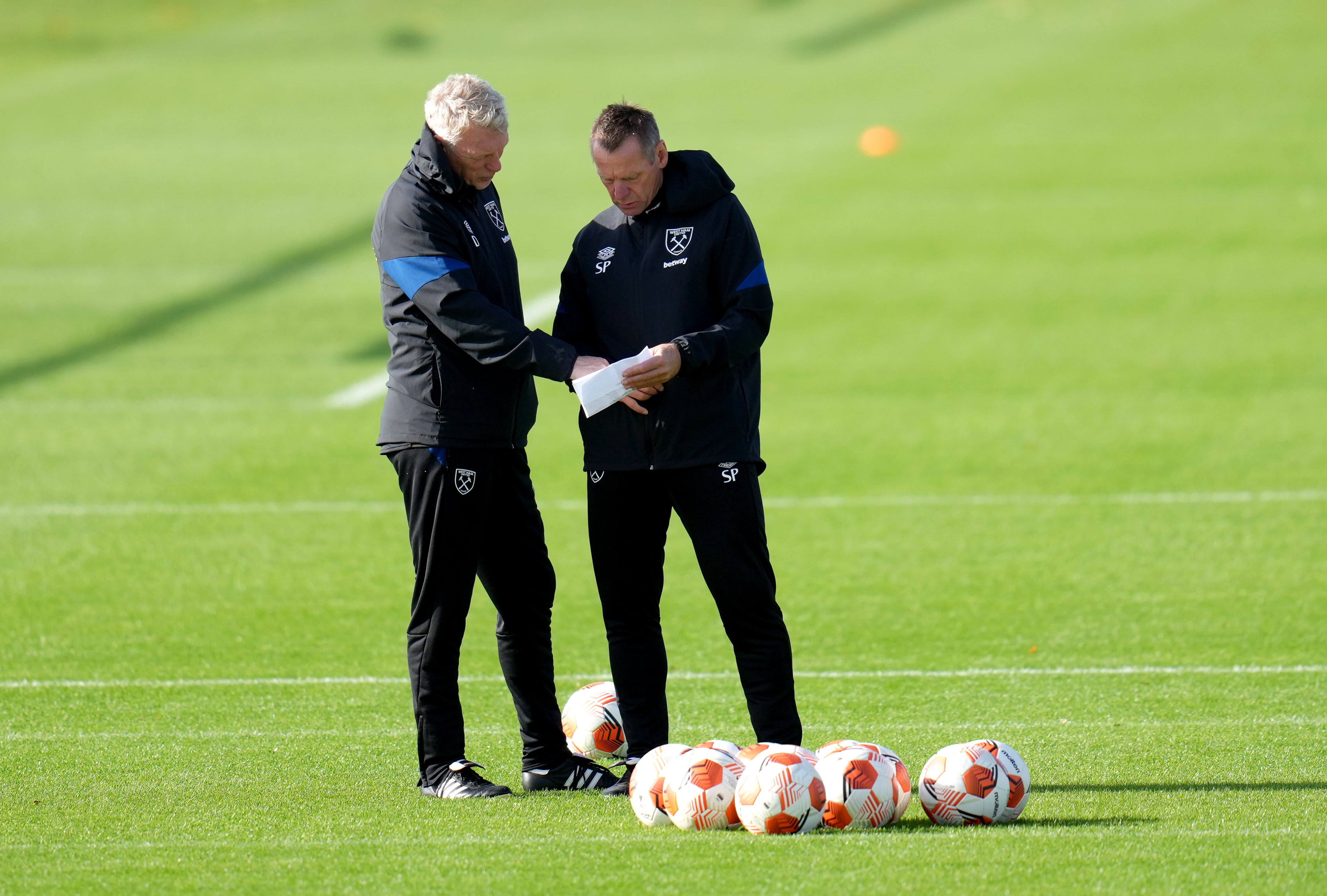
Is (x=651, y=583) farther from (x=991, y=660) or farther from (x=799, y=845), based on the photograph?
(x=991, y=660)

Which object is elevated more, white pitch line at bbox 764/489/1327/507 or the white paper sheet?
the white paper sheet

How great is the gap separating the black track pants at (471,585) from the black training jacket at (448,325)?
0.10 metres

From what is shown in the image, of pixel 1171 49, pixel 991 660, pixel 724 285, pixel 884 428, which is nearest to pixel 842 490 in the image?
pixel 884 428

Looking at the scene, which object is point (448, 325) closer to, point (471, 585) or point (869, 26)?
point (471, 585)

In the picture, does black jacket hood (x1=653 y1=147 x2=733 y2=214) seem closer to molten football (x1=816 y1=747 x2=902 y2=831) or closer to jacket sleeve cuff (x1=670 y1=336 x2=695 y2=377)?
jacket sleeve cuff (x1=670 y1=336 x2=695 y2=377)

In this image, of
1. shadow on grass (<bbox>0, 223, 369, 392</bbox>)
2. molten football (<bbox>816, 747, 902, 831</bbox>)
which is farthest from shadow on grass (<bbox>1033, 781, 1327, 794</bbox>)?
shadow on grass (<bbox>0, 223, 369, 392</bbox>)

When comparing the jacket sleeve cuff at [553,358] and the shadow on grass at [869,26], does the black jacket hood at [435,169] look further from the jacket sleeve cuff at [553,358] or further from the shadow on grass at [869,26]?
the shadow on grass at [869,26]

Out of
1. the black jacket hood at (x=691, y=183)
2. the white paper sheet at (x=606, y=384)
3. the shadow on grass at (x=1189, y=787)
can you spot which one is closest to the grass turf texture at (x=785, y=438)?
the shadow on grass at (x=1189, y=787)

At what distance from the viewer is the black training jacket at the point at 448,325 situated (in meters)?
4.96

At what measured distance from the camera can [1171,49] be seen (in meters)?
24.2

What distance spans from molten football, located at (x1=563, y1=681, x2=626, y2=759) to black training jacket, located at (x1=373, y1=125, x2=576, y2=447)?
107 centimetres

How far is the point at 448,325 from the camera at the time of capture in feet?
16.3

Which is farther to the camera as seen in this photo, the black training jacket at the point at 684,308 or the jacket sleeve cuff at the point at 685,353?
the black training jacket at the point at 684,308

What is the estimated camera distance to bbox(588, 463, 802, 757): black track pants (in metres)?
5.12
